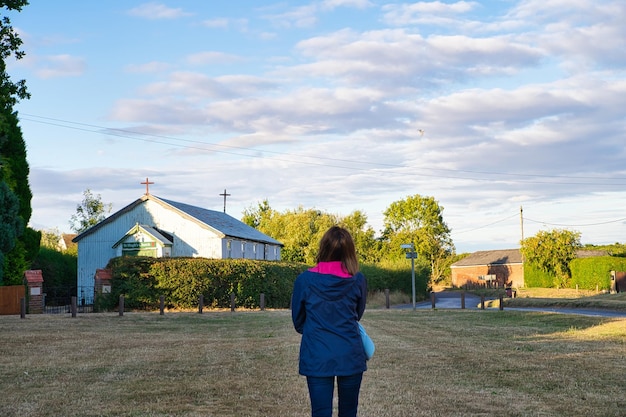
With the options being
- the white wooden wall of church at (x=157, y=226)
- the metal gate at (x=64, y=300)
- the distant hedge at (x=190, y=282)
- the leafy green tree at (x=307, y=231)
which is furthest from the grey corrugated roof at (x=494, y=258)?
the metal gate at (x=64, y=300)

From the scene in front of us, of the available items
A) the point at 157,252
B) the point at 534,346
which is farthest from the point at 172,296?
the point at 534,346

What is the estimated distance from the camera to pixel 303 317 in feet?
18.2

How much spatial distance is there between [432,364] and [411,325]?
11.8 metres

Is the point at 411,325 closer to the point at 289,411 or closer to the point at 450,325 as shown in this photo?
Result: the point at 450,325

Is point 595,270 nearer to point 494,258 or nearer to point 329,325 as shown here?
point 494,258

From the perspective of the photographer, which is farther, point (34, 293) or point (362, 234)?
point (362, 234)

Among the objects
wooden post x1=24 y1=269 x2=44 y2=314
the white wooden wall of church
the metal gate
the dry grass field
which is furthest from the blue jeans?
the white wooden wall of church

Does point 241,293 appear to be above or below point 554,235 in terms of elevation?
below

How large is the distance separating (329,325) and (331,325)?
14mm

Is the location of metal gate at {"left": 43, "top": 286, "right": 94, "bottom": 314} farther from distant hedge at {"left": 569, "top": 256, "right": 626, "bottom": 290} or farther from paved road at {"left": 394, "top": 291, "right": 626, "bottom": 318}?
distant hedge at {"left": 569, "top": 256, "right": 626, "bottom": 290}

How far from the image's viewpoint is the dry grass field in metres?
8.68

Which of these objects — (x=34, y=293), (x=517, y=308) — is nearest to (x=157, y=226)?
(x=34, y=293)

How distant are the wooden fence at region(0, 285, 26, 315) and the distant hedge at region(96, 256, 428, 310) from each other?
471cm

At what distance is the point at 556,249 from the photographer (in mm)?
63594
